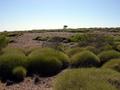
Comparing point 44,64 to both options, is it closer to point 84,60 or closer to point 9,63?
point 9,63

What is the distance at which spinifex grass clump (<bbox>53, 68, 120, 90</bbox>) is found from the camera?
9.18 m

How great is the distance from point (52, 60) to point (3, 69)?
277 cm

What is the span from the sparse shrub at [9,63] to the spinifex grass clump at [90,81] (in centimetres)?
551

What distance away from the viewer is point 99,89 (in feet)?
29.0

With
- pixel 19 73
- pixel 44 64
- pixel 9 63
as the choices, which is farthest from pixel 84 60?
pixel 9 63

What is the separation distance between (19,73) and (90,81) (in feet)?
20.0

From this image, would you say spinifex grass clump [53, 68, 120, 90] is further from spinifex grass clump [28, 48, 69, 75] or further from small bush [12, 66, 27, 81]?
spinifex grass clump [28, 48, 69, 75]

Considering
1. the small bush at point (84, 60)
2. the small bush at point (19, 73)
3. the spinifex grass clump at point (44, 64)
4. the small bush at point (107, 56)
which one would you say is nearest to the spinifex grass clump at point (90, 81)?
the small bush at point (19, 73)

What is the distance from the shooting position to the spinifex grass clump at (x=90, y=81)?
361 inches

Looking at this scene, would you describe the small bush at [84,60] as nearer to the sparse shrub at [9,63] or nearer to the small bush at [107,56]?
the small bush at [107,56]

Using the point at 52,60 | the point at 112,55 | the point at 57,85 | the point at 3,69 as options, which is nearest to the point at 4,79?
the point at 3,69

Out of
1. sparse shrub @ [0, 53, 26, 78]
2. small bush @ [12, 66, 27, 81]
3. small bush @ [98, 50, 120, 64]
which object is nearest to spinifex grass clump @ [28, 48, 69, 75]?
sparse shrub @ [0, 53, 26, 78]

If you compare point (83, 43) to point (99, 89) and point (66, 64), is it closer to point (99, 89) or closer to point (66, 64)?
point (66, 64)

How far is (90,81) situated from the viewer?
9.79 meters
